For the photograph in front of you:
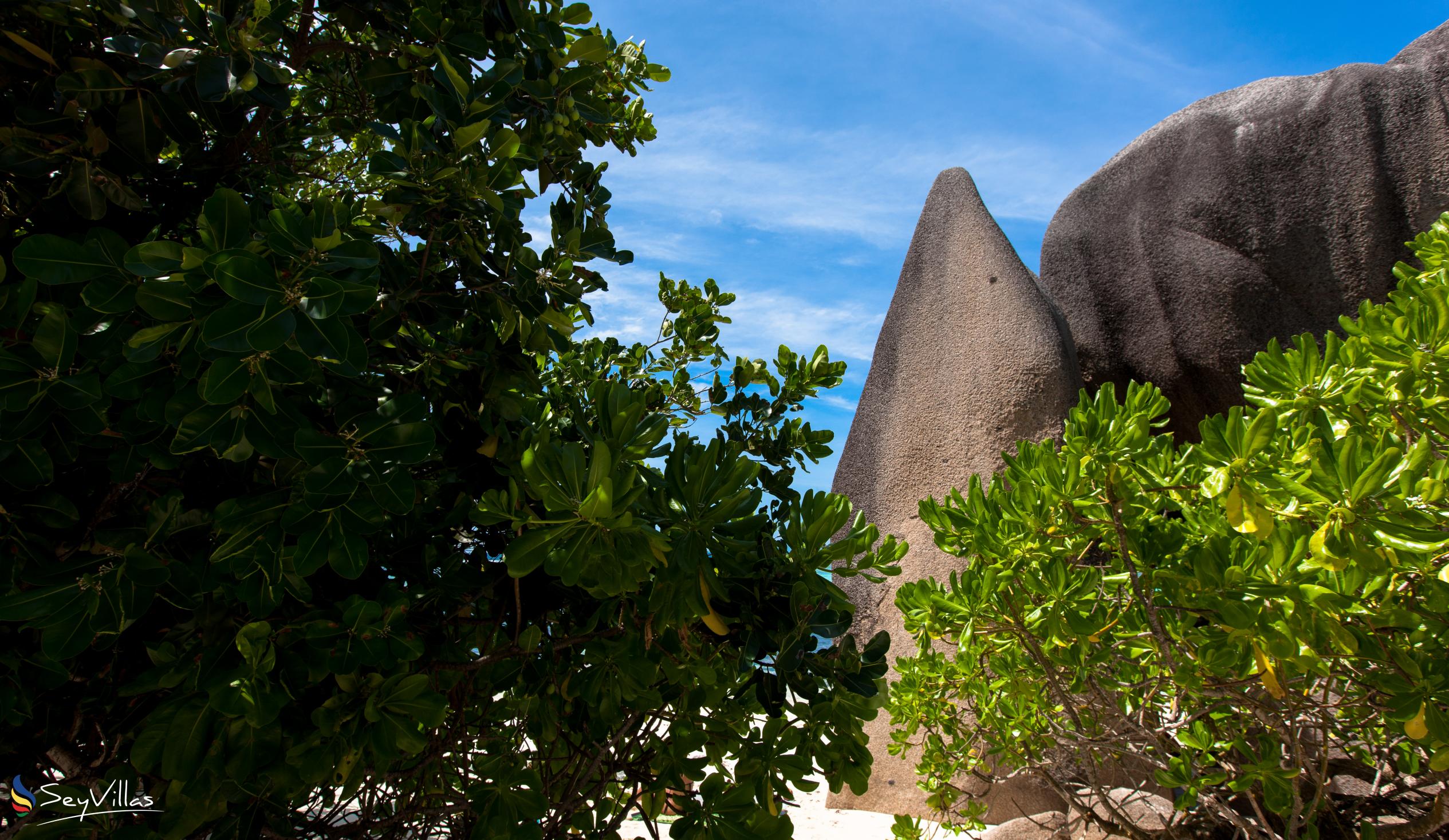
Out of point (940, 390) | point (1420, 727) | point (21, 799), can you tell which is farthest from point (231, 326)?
point (940, 390)

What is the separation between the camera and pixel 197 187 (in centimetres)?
156

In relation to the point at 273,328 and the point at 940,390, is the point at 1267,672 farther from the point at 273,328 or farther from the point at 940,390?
the point at 940,390

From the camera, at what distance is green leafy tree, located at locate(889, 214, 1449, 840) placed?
1.36 meters

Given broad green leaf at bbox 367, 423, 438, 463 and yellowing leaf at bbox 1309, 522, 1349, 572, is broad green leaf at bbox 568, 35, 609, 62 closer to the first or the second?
broad green leaf at bbox 367, 423, 438, 463

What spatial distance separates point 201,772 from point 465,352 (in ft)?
2.48

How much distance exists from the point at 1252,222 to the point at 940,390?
279 centimetres

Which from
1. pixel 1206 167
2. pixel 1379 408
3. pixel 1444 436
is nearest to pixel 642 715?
pixel 1379 408

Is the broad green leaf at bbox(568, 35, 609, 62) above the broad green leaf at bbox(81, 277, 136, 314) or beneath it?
above

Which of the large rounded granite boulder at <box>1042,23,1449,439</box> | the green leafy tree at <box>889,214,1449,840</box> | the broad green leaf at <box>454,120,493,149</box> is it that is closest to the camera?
the broad green leaf at <box>454,120,493,149</box>

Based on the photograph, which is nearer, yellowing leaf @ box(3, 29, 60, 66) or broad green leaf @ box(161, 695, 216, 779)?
broad green leaf @ box(161, 695, 216, 779)

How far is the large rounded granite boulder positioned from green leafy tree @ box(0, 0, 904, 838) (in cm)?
574

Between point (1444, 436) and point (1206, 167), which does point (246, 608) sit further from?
point (1206, 167)

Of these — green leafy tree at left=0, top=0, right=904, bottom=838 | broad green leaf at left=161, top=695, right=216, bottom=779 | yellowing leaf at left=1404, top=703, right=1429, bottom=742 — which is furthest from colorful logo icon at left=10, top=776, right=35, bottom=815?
yellowing leaf at left=1404, top=703, right=1429, bottom=742

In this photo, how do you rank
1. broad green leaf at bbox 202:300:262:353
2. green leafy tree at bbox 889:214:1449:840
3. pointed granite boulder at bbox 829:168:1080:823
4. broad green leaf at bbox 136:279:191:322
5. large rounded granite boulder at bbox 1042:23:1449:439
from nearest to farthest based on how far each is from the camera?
broad green leaf at bbox 202:300:262:353, broad green leaf at bbox 136:279:191:322, green leafy tree at bbox 889:214:1449:840, pointed granite boulder at bbox 829:168:1080:823, large rounded granite boulder at bbox 1042:23:1449:439
